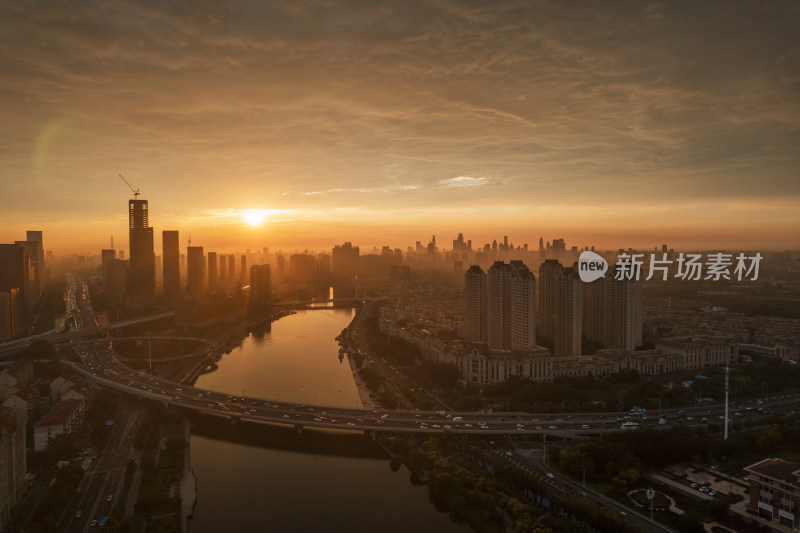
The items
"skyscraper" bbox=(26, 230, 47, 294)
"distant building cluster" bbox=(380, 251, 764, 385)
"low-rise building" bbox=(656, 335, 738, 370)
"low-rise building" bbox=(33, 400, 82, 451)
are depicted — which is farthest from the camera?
"skyscraper" bbox=(26, 230, 47, 294)

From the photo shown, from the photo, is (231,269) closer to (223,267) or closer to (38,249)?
(223,267)

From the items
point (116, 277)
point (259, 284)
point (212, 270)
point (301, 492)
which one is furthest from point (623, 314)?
point (212, 270)

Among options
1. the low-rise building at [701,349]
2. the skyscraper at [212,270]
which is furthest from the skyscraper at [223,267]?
the low-rise building at [701,349]

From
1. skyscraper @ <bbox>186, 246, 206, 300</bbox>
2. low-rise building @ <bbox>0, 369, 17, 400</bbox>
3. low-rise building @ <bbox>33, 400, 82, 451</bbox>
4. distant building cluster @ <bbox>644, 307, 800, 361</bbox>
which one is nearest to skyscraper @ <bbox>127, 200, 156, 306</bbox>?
skyscraper @ <bbox>186, 246, 206, 300</bbox>

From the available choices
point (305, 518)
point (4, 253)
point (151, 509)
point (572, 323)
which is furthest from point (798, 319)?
point (4, 253)

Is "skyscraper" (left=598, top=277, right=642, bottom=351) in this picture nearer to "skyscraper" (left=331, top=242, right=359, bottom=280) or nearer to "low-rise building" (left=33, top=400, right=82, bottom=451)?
"low-rise building" (left=33, top=400, right=82, bottom=451)

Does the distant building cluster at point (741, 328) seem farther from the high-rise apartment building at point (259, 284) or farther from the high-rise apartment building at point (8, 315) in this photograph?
the high-rise apartment building at point (8, 315)
